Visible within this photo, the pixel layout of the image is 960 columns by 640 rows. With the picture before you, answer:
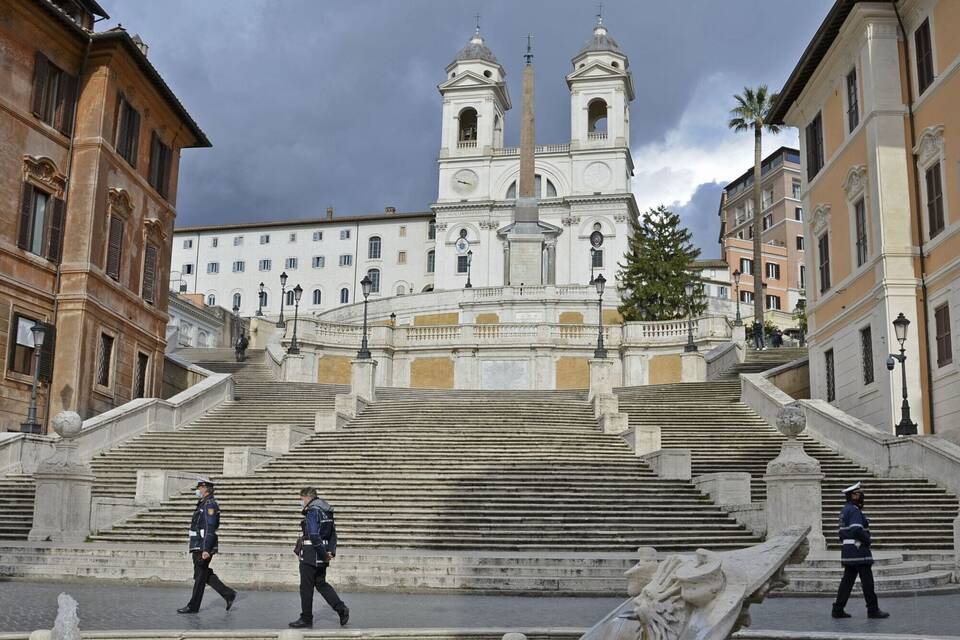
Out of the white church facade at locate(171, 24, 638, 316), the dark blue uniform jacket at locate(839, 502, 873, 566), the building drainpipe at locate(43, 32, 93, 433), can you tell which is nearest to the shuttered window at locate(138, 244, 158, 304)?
the building drainpipe at locate(43, 32, 93, 433)

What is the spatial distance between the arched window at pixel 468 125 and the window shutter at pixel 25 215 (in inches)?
2887

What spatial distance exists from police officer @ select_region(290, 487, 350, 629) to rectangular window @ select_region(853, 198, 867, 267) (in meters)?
20.7

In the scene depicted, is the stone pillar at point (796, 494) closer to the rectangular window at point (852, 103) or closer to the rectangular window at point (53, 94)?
the rectangular window at point (852, 103)

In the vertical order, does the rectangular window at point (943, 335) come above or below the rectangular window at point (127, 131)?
below

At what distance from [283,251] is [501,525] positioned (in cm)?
8894

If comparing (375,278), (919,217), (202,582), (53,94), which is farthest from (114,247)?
(375,278)

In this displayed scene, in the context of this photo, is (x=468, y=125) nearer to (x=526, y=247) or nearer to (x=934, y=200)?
(x=526, y=247)

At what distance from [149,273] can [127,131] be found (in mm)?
4761

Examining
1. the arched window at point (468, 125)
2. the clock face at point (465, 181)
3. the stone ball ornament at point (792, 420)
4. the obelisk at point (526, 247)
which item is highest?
the arched window at point (468, 125)

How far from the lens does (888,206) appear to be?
82.8 ft

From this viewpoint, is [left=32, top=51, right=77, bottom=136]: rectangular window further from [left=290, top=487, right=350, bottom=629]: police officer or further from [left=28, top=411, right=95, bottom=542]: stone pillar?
[left=290, top=487, right=350, bottom=629]: police officer

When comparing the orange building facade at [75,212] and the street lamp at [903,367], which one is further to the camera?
the orange building facade at [75,212]

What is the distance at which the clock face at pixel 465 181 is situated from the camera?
93.8 m

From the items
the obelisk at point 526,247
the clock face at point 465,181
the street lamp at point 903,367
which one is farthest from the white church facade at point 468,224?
the street lamp at point 903,367
